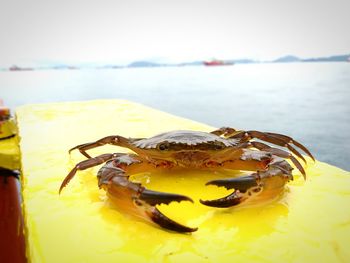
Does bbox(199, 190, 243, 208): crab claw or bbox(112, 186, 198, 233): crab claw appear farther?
bbox(199, 190, 243, 208): crab claw

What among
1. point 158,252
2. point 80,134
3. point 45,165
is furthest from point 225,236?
point 80,134

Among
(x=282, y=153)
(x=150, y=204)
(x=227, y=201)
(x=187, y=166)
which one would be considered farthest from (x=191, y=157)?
(x=282, y=153)

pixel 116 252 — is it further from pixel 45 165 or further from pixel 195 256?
pixel 45 165

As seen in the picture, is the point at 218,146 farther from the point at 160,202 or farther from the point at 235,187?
the point at 160,202

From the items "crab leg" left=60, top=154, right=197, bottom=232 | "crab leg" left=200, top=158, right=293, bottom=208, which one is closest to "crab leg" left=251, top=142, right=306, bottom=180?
"crab leg" left=200, top=158, right=293, bottom=208

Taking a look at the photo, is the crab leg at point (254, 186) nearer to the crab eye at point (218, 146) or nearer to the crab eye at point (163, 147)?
the crab eye at point (218, 146)

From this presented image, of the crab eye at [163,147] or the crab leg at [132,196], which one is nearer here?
the crab leg at [132,196]

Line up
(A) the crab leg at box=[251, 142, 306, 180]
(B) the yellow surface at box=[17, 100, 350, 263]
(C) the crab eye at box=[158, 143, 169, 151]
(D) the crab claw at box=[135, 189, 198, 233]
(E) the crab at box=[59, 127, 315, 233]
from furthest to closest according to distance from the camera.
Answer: (A) the crab leg at box=[251, 142, 306, 180] < (C) the crab eye at box=[158, 143, 169, 151] < (E) the crab at box=[59, 127, 315, 233] < (D) the crab claw at box=[135, 189, 198, 233] < (B) the yellow surface at box=[17, 100, 350, 263]

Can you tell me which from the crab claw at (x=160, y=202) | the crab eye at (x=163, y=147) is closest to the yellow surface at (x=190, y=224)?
the crab claw at (x=160, y=202)

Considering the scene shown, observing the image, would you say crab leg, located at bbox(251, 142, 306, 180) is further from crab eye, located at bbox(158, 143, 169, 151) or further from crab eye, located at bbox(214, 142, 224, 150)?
crab eye, located at bbox(158, 143, 169, 151)
